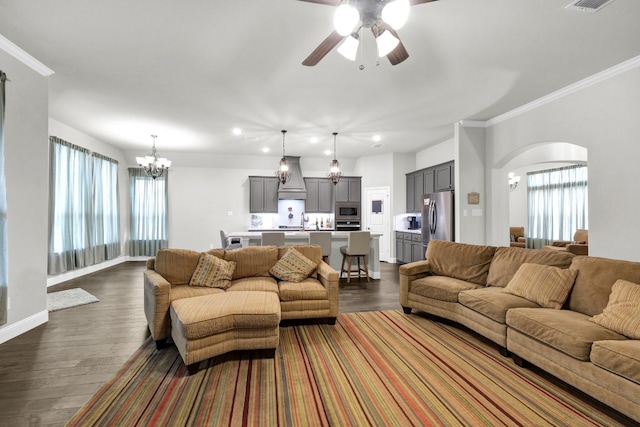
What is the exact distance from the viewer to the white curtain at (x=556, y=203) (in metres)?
7.45

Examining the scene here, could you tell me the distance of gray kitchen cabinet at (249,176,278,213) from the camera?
8.27 meters

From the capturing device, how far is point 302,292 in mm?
3283


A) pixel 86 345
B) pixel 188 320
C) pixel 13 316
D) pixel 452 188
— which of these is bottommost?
pixel 86 345

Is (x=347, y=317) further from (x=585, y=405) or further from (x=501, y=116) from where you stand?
(x=501, y=116)

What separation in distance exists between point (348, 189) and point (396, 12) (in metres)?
6.87

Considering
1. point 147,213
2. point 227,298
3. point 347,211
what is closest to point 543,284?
point 227,298

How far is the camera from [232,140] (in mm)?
6645

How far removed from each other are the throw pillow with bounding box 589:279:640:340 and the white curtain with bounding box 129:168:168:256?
849 cm

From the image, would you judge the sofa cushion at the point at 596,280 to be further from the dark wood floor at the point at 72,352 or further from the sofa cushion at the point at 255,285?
the sofa cushion at the point at 255,285

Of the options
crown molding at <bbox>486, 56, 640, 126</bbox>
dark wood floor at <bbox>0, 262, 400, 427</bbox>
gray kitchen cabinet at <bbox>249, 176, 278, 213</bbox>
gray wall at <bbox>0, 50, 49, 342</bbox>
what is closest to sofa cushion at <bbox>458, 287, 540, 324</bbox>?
dark wood floor at <bbox>0, 262, 400, 427</bbox>

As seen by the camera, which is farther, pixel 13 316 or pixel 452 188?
pixel 452 188

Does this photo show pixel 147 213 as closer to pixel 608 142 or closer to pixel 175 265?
pixel 175 265

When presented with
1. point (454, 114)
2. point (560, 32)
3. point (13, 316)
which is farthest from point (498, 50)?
point (13, 316)

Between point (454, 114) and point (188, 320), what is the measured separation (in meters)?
4.88
